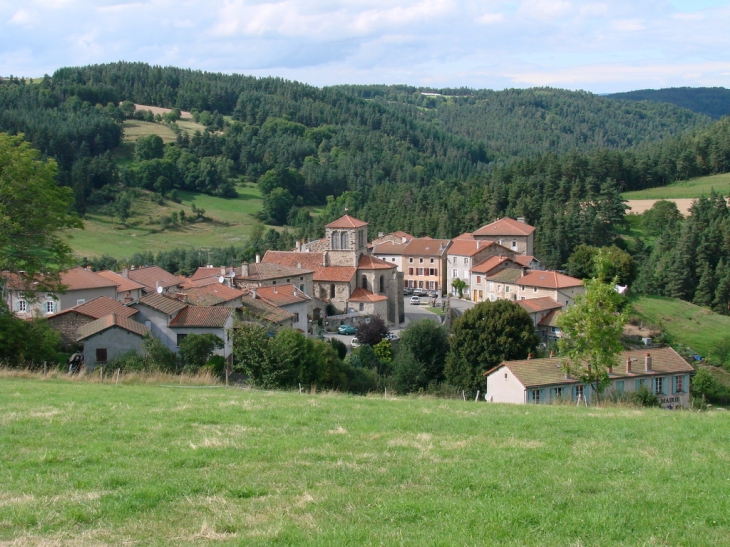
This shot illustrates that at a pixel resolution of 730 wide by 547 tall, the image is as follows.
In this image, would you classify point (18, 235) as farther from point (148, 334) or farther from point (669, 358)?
point (669, 358)

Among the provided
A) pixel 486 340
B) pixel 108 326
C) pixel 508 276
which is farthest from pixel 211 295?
pixel 508 276

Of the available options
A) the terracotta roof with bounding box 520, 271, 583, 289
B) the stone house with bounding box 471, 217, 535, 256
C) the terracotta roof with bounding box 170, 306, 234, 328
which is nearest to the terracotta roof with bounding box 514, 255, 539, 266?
the stone house with bounding box 471, 217, 535, 256

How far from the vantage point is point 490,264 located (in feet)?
219

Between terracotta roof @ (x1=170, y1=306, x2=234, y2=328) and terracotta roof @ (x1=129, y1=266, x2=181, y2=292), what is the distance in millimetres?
15347

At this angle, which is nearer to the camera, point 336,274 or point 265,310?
point 265,310

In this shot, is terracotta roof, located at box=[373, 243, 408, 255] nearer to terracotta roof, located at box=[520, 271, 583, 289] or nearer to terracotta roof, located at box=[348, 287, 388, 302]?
terracotta roof, located at box=[348, 287, 388, 302]

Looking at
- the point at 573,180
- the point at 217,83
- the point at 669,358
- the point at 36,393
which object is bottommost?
the point at 669,358

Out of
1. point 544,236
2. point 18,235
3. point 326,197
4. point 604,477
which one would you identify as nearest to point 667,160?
point 544,236

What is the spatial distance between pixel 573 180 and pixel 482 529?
84349 mm

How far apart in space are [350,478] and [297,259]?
55420 mm

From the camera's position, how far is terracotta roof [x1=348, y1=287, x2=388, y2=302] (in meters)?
59.3

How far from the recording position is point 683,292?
6700cm

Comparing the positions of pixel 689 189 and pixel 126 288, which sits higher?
pixel 689 189

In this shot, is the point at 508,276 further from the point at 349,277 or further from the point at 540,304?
the point at 349,277
